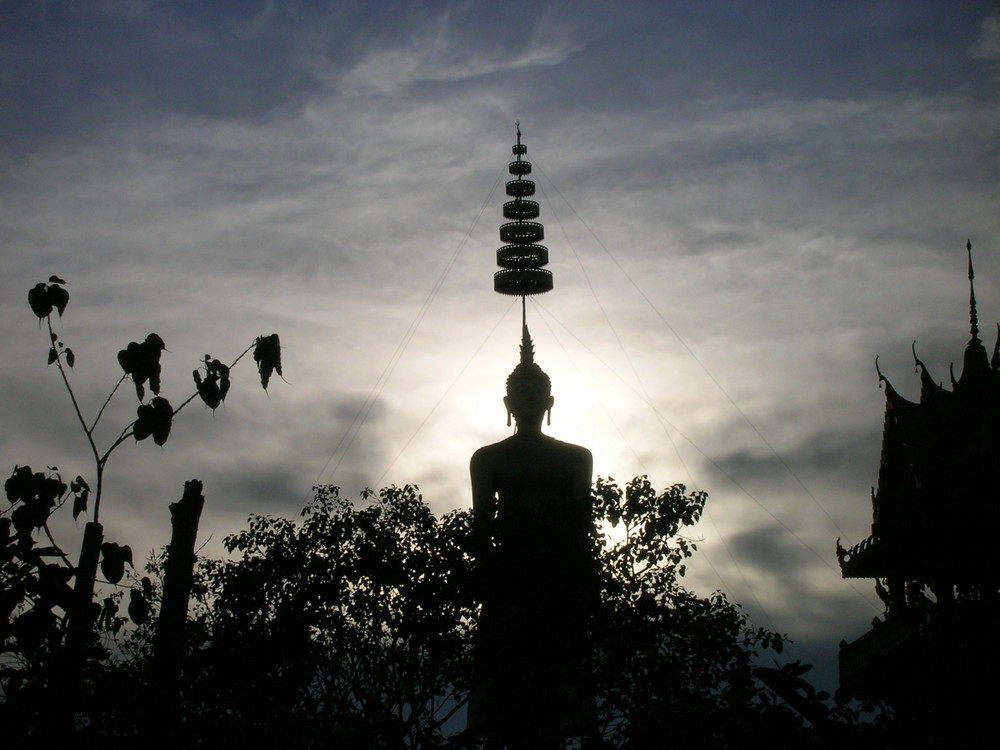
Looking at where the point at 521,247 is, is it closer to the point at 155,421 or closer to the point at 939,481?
the point at 939,481

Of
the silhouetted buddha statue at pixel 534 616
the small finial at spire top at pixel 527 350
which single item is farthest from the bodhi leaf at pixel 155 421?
the small finial at spire top at pixel 527 350

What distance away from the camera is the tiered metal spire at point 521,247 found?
39.4 m

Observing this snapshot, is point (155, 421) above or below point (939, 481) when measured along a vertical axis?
below

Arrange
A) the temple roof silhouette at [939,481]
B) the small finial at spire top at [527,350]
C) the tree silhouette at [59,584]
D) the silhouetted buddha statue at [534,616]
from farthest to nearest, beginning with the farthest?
1. the small finial at spire top at [527,350]
2. the silhouetted buddha statue at [534,616]
3. the temple roof silhouette at [939,481]
4. the tree silhouette at [59,584]

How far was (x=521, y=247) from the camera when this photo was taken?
39.8 metres

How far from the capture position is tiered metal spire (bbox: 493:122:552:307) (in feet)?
129

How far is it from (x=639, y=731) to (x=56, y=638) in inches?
468

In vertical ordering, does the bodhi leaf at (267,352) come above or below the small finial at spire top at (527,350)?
below

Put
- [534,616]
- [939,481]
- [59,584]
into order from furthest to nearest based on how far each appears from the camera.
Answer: [534,616] < [939,481] < [59,584]

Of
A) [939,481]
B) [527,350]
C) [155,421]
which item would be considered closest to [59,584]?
[155,421]

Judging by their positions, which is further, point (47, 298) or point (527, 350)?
point (527, 350)

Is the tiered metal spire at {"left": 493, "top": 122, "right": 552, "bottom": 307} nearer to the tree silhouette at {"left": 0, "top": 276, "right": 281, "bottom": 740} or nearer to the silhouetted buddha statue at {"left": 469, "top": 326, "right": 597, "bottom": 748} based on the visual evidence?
the silhouetted buddha statue at {"left": 469, "top": 326, "right": 597, "bottom": 748}

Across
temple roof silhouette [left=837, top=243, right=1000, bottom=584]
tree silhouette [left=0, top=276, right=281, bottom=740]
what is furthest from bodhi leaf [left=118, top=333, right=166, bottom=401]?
temple roof silhouette [left=837, top=243, right=1000, bottom=584]

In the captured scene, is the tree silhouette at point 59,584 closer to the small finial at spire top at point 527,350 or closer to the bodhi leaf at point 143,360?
the bodhi leaf at point 143,360
